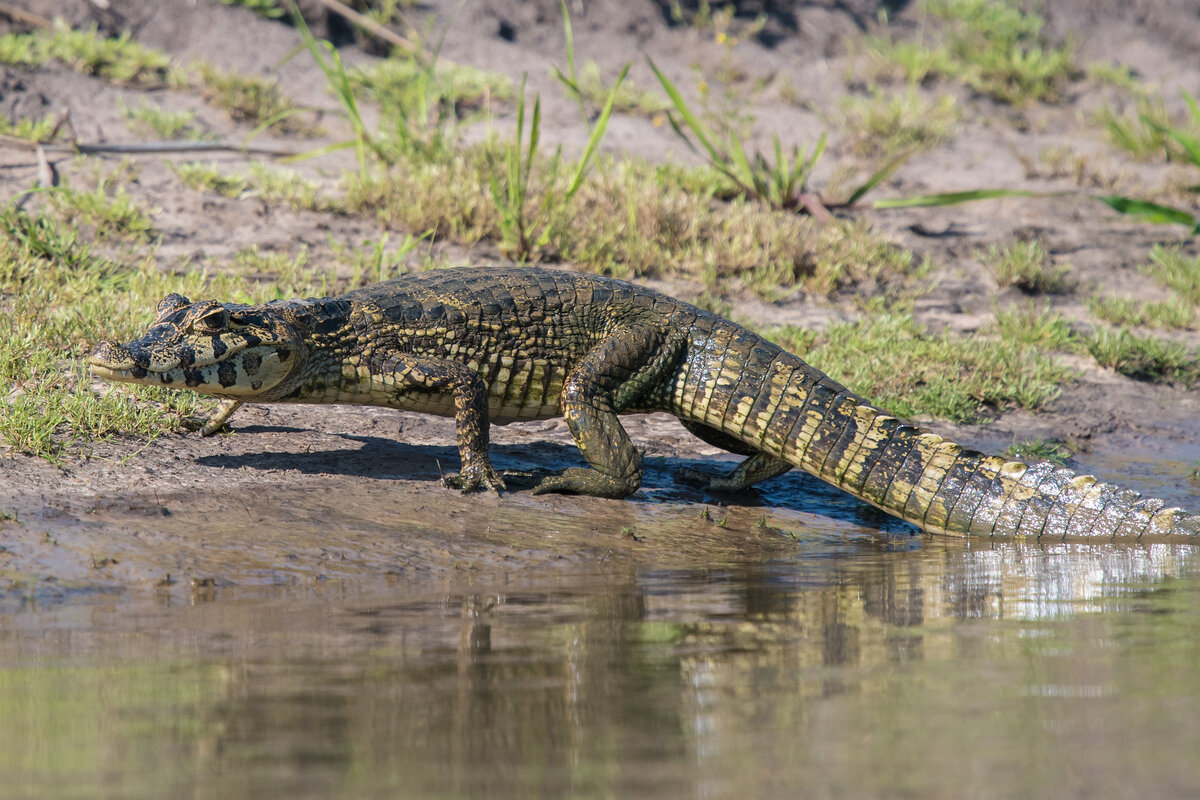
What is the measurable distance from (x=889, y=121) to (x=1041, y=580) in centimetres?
747

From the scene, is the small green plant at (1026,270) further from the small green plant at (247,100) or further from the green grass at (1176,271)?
the small green plant at (247,100)

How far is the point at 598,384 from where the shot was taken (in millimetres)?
4938

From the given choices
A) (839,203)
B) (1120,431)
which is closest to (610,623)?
(1120,431)

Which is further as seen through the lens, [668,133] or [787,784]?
[668,133]

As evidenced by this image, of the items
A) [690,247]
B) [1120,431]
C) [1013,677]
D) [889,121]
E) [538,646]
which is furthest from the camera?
[889,121]

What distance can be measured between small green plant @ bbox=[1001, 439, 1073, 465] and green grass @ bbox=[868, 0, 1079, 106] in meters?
7.05

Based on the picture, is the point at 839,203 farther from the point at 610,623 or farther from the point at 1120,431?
the point at 610,623

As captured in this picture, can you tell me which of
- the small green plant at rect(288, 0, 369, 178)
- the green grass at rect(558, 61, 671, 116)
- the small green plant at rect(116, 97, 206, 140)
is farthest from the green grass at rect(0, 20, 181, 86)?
the green grass at rect(558, 61, 671, 116)

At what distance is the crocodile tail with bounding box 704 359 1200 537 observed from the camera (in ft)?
15.9

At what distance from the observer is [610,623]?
318 cm

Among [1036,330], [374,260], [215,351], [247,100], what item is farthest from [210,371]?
[247,100]

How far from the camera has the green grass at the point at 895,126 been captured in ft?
34.5


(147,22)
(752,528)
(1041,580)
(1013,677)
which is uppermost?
(147,22)

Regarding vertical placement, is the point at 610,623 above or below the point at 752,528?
above
